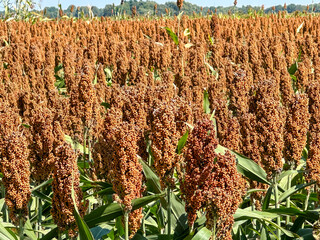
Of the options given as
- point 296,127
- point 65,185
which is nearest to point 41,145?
point 65,185

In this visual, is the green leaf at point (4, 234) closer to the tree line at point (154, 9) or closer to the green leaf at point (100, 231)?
the green leaf at point (100, 231)

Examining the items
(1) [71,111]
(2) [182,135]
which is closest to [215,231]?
(2) [182,135]

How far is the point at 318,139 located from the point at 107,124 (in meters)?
1.21

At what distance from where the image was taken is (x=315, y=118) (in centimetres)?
322

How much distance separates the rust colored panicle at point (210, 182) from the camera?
180 cm

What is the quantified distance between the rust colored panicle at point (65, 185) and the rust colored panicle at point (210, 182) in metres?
0.49

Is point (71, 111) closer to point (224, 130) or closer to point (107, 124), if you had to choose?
point (107, 124)

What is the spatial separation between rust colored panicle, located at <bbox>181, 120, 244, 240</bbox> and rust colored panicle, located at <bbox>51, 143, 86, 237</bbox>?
49 cm

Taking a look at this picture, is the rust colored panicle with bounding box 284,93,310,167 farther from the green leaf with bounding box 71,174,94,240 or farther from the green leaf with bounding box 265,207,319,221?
the green leaf with bounding box 71,174,94,240

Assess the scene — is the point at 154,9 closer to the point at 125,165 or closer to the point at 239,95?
the point at 239,95

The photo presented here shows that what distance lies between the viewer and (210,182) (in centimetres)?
186

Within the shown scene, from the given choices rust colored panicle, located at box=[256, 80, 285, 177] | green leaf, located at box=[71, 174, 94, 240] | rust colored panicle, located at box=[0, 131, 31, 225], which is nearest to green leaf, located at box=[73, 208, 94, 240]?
green leaf, located at box=[71, 174, 94, 240]

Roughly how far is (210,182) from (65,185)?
61 cm

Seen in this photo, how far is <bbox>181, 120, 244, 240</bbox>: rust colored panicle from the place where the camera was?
180 cm
